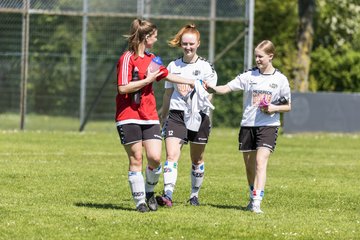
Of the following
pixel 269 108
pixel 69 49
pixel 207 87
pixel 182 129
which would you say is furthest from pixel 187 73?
pixel 69 49

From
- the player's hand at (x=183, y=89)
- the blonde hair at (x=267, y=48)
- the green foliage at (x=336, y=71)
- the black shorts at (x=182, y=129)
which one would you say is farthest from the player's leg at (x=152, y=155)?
the green foliage at (x=336, y=71)

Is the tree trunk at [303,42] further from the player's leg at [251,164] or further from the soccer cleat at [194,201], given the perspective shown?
the player's leg at [251,164]

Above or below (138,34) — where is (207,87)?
below

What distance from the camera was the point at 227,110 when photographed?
1325 inches

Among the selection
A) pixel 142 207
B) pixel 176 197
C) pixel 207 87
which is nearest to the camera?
pixel 142 207

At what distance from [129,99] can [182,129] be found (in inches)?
51.2

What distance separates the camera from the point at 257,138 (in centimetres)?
1293

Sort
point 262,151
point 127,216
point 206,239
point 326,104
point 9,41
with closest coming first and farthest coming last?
1. point 206,239
2. point 127,216
3. point 262,151
4. point 9,41
5. point 326,104

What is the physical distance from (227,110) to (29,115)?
20.0 ft

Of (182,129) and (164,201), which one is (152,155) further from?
(182,129)

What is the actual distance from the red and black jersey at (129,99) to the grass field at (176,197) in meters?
1.03

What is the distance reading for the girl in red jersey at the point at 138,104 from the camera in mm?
12125

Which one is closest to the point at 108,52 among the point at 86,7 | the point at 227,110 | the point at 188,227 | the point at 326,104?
the point at 86,7

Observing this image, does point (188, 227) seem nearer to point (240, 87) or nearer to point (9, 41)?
point (240, 87)
